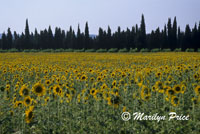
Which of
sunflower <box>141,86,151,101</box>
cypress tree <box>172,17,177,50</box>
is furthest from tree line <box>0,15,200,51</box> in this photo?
sunflower <box>141,86,151,101</box>

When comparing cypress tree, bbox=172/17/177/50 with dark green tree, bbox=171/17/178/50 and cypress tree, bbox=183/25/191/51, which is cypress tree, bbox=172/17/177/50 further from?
cypress tree, bbox=183/25/191/51

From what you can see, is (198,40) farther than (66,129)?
Yes

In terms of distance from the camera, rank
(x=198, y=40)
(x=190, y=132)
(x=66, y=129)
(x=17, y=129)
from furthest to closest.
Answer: (x=198, y=40), (x=17, y=129), (x=66, y=129), (x=190, y=132)

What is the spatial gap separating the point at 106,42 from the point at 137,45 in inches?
381

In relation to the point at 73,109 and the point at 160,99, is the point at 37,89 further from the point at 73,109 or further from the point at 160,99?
the point at 160,99

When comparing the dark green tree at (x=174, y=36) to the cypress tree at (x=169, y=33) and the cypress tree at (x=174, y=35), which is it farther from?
the cypress tree at (x=169, y=33)

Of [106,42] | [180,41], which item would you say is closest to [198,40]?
[180,41]

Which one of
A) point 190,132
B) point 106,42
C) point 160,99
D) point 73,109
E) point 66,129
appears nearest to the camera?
point 190,132

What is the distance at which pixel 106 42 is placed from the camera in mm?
68562

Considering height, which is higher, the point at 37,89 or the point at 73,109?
the point at 37,89

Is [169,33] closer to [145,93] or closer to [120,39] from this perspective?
[120,39]

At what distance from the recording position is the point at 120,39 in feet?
225

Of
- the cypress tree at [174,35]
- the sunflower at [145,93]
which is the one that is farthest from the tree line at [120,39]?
the sunflower at [145,93]

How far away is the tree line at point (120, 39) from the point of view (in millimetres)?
62556
